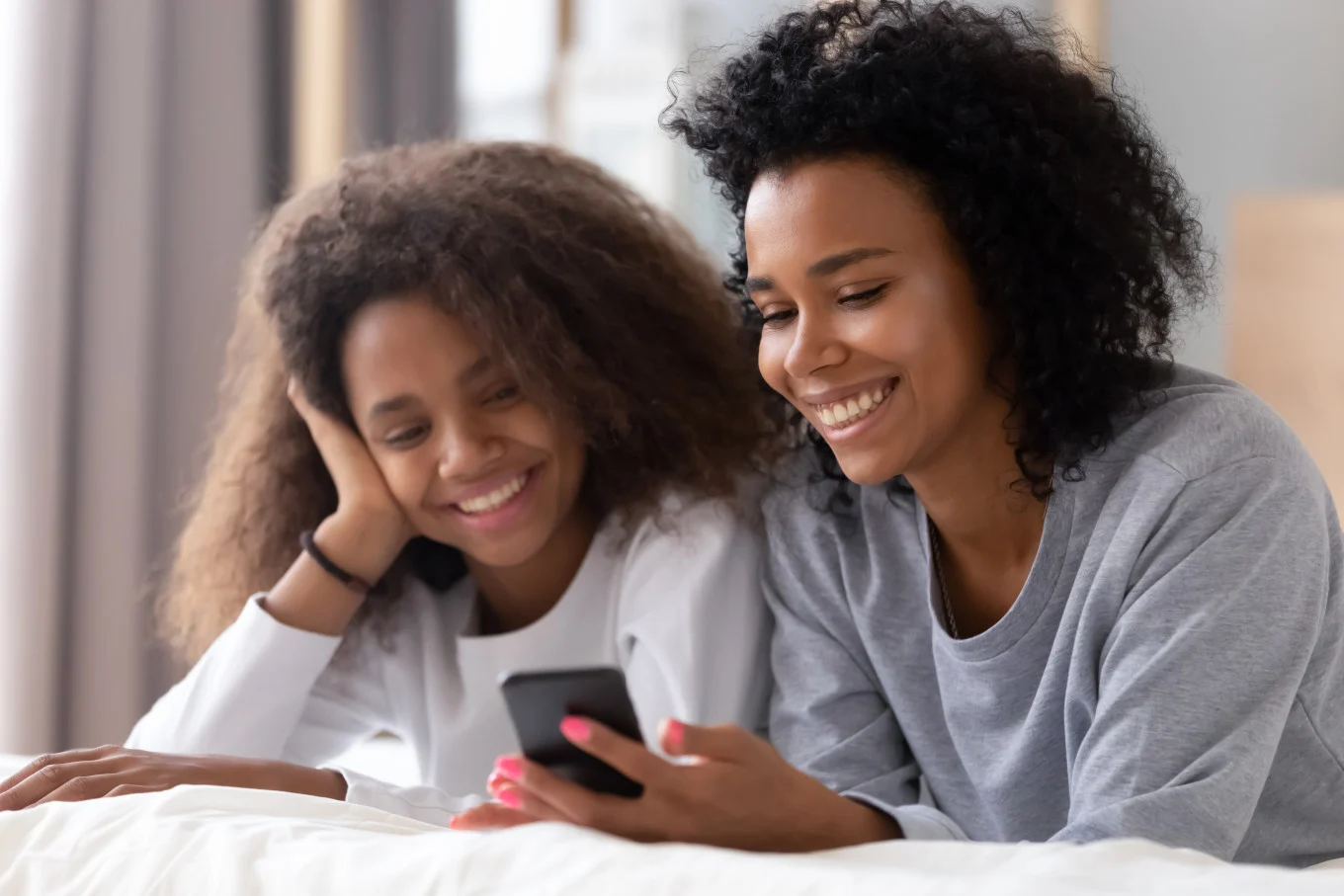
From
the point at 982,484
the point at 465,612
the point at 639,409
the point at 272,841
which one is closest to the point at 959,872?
the point at 272,841

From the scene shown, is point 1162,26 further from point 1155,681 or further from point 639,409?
point 1155,681

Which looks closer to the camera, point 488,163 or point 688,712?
point 688,712

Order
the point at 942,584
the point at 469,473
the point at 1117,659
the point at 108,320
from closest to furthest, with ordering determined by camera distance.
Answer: the point at 1117,659 < the point at 942,584 < the point at 469,473 < the point at 108,320

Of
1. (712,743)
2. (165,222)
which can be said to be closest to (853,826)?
(712,743)

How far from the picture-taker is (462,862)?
0.74m

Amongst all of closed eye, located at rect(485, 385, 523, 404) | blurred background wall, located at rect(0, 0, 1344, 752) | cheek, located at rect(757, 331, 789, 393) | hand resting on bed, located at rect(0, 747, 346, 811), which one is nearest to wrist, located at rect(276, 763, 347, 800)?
hand resting on bed, located at rect(0, 747, 346, 811)

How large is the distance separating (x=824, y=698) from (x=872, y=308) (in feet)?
1.30

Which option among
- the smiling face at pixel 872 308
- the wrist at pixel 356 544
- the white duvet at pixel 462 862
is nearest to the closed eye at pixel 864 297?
the smiling face at pixel 872 308

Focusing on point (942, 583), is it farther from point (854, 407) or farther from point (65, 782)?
point (65, 782)

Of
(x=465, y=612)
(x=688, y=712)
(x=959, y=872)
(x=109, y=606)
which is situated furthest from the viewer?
(x=109, y=606)

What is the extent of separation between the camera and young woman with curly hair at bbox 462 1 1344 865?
1.00 m

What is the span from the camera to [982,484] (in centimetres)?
121

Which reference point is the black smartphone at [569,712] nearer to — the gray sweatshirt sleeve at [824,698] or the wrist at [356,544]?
the gray sweatshirt sleeve at [824,698]

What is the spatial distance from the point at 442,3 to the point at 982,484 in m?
2.25
